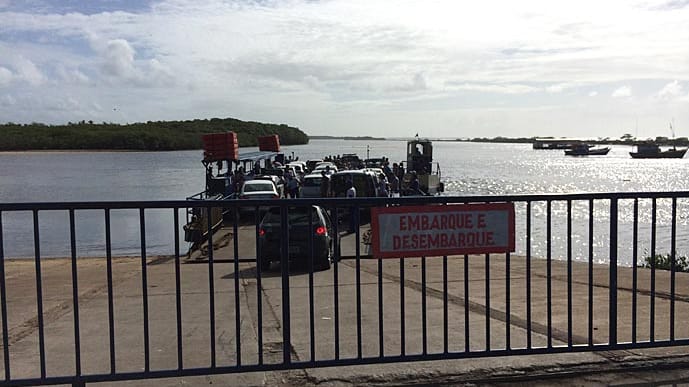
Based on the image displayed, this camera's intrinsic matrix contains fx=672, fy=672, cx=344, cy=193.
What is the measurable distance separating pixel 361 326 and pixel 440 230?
61.8 inches

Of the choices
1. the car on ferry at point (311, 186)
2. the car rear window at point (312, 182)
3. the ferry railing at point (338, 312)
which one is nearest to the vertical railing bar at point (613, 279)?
the ferry railing at point (338, 312)

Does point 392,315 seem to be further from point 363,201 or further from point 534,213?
point 534,213

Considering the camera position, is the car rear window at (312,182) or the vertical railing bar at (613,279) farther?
the car rear window at (312,182)

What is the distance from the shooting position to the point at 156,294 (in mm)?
9984

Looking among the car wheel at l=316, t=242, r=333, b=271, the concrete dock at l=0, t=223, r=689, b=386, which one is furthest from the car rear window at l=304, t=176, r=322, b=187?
the concrete dock at l=0, t=223, r=689, b=386

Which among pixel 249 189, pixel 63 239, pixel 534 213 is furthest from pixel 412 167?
pixel 63 239

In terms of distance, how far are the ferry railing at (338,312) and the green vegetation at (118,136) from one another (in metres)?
165

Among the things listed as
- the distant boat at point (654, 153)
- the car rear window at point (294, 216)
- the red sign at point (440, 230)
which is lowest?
the distant boat at point (654, 153)

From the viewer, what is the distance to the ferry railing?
16.5ft

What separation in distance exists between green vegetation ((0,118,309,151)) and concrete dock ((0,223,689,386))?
→ 165 m

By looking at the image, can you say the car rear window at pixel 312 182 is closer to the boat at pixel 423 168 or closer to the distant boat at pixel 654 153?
the boat at pixel 423 168

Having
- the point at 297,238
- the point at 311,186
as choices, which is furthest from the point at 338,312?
the point at 311,186

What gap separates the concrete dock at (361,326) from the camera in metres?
5.30

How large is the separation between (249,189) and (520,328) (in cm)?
2140
